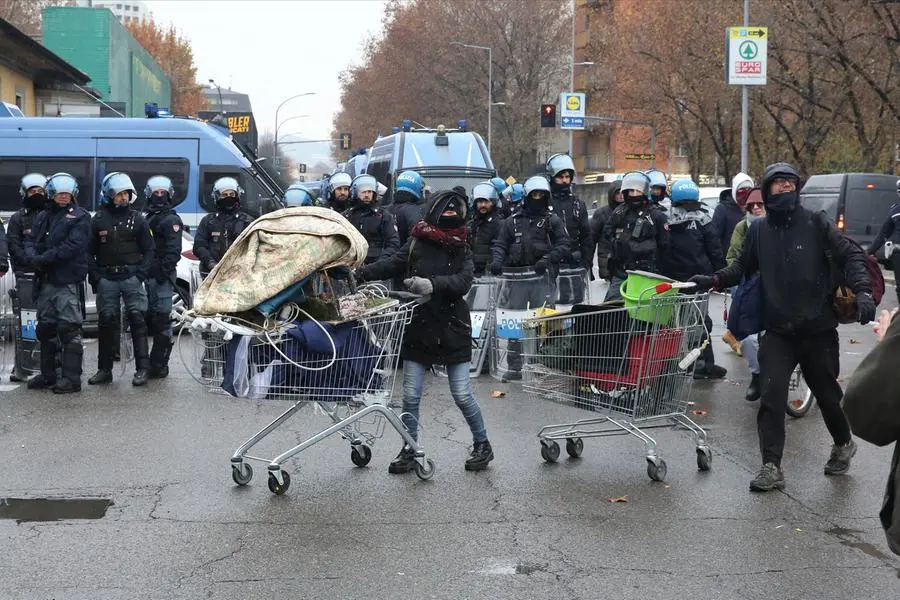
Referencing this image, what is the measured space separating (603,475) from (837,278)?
74.4 inches

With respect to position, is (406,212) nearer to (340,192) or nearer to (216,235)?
(340,192)

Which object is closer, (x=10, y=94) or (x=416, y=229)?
(x=416, y=229)

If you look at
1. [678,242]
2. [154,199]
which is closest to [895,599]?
[678,242]

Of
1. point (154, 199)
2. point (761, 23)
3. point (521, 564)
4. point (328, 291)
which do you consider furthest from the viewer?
point (761, 23)

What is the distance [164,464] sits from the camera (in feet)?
25.7

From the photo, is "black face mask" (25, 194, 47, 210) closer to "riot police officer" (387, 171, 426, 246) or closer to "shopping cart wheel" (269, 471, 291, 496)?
"riot police officer" (387, 171, 426, 246)

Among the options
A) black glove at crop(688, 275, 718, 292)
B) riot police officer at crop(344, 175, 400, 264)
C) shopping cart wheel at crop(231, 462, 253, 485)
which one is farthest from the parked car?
shopping cart wheel at crop(231, 462, 253, 485)

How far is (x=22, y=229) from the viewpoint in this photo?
10953mm

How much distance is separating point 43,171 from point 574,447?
13209 mm

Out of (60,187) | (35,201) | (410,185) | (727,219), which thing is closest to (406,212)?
(410,185)

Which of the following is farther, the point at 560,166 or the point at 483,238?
the point at 483,238

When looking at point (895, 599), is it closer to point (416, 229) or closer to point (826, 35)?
point (416, 229)

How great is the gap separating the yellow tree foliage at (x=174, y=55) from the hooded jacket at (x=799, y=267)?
74243mm

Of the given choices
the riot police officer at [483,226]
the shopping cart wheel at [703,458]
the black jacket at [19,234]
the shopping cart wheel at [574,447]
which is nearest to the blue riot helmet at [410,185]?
the riot police officer at [483,226]
